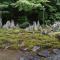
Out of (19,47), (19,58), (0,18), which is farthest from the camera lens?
(0,18)

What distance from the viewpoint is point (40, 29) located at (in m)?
9.84

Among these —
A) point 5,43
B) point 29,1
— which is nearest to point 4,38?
point 5,43

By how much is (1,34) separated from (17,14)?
1831 millimetres

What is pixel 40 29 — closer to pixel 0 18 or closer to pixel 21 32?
pixel 21 32

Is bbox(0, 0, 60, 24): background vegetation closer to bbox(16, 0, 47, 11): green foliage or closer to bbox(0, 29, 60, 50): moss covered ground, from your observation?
bbox(16, 0, 47, 11): green foliage

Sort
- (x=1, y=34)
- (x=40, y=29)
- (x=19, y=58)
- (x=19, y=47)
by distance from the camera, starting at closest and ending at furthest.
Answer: (x=19, y=58) → (x=19, y=47) → (x=1, y=34) → (x=40, y=29)

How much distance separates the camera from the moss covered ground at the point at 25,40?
8.41m

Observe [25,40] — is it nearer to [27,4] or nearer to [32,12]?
[27,4]

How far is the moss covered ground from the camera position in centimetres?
841

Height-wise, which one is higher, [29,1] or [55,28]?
[29,1]

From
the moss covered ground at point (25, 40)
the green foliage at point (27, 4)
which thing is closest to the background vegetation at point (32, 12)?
the green foliage at point (27, 4)

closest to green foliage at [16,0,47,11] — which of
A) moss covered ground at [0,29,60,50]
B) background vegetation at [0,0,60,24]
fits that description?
background vegetation at [0,0,60,24]

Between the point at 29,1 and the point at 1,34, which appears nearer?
the point at 1,34

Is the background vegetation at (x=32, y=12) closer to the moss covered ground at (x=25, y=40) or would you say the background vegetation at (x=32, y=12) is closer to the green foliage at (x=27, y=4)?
the green foliage at (x=27, y=4)
